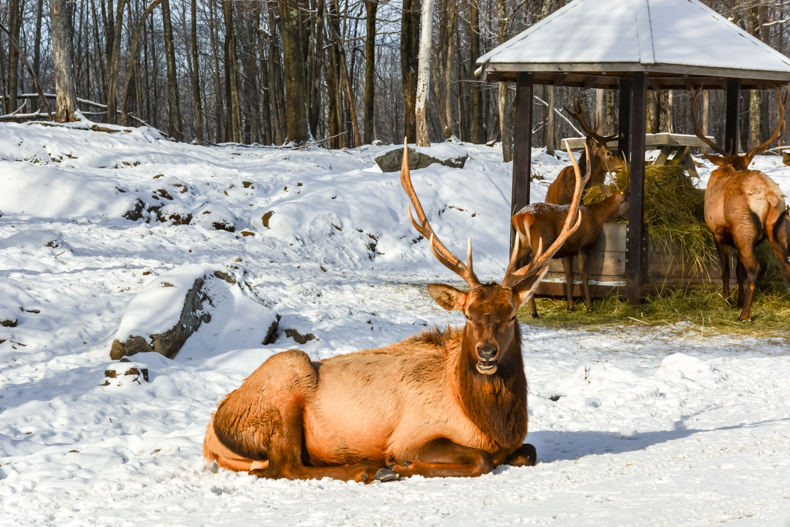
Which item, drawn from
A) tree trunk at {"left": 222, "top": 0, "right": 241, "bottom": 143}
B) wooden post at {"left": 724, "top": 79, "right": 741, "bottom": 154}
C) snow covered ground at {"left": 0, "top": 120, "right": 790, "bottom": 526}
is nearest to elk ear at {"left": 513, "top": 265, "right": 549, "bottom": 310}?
snow covered ground at {"left": 0, "top": 120, "right": 790, "bottom": 526}

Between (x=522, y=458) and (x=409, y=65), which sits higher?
(x=409, y=65)

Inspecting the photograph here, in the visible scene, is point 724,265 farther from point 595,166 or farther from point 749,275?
point 595,166

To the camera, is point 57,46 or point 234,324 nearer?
point 234,324

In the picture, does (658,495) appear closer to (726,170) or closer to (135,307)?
(135,307)

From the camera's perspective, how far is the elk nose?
4281 millimetres

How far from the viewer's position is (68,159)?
593 inches

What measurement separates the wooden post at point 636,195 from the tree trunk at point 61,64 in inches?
470

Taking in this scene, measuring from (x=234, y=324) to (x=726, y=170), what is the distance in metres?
6.10

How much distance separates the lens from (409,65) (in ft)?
75.7

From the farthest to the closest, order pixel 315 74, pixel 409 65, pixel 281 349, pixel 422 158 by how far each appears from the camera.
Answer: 1. pixel 315 74
2. pixel 409 65
3. pixel 422 158
4. pixel 281 349

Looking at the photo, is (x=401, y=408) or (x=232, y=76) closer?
(x=401, y=408)

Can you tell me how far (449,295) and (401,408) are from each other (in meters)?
0.71

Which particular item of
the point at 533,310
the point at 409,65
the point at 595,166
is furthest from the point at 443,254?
the point at 409,65

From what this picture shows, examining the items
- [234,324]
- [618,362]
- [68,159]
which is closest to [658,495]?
[618,362]
